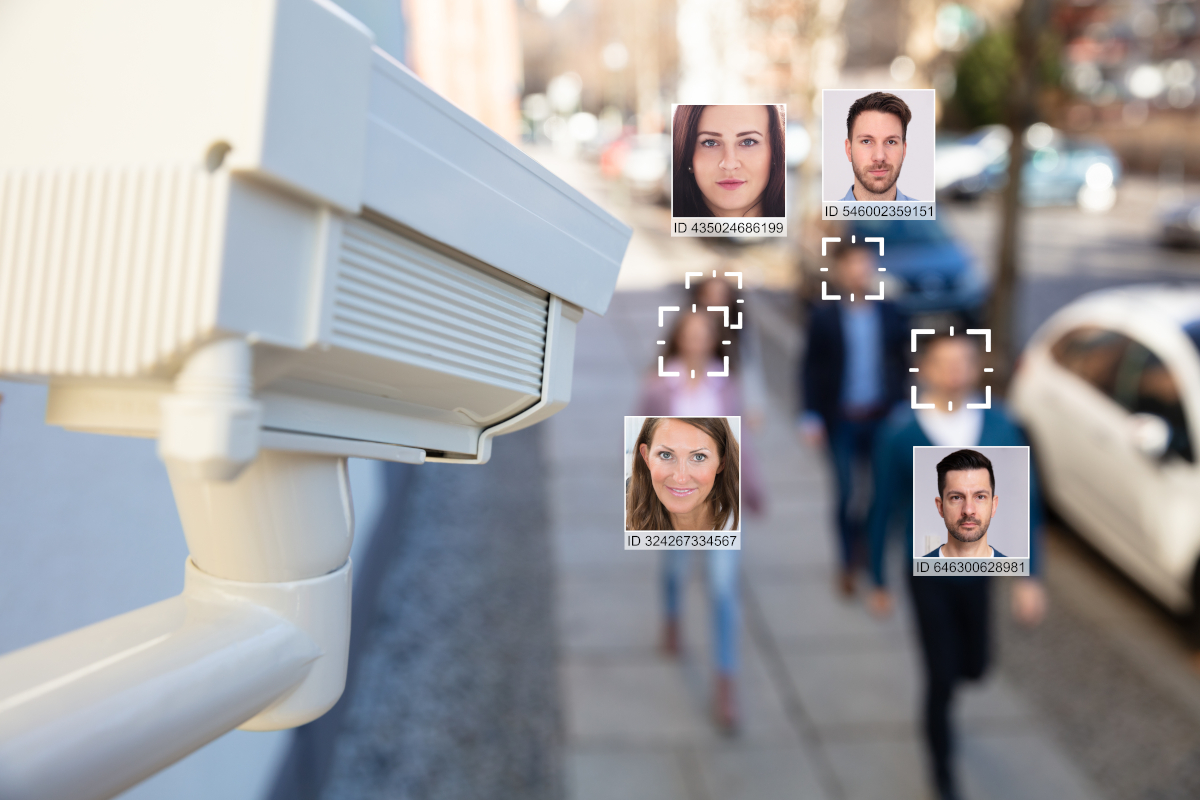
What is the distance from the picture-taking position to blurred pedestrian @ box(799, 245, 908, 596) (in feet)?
10.1

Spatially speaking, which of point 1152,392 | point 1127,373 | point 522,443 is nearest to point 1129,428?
point 1152,392

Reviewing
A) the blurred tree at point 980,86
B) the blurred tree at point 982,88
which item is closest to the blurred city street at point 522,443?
the blurred tree at point 980,86

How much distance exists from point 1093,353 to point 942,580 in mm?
2223

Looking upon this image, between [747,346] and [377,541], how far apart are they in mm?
1842

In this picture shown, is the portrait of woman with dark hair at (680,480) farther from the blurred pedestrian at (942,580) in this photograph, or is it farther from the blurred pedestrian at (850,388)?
the blurred pedestrian at (850,388)

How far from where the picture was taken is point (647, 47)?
1639 centimetres

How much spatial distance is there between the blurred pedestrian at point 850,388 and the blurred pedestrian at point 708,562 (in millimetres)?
544

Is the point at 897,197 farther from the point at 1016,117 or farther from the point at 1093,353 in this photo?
the point at 1016,117

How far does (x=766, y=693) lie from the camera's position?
377cm

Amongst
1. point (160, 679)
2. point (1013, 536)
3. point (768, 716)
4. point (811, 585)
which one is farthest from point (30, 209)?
point (811, 585)

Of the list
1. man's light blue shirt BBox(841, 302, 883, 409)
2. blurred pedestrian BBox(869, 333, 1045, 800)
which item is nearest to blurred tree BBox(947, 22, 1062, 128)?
man's light blue shirt BBox(841, 302, 883, 409)

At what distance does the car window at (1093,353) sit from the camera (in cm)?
423

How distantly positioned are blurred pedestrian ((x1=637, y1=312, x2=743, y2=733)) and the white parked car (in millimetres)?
1423

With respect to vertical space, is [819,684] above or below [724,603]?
below
